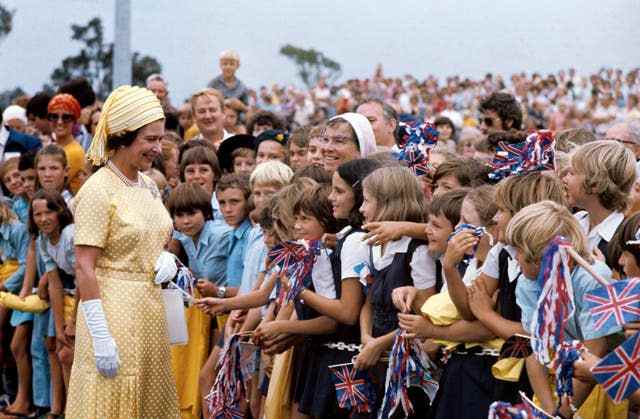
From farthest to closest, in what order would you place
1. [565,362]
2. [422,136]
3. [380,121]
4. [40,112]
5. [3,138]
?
1. [40,112]
2. [3,138]
3. [380,121]
4. [422,136]
5. [565,362]

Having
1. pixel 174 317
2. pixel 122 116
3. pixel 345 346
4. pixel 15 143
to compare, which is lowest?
pixel 345 346

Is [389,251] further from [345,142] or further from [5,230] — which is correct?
[5,230]

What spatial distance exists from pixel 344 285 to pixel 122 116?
1465 millimetres

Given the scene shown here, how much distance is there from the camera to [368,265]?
6.19 m

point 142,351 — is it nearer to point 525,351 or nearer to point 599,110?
point 525,351

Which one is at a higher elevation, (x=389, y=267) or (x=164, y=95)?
(x=164, y=95)

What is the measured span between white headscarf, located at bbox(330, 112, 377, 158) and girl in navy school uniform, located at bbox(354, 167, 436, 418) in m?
1.26

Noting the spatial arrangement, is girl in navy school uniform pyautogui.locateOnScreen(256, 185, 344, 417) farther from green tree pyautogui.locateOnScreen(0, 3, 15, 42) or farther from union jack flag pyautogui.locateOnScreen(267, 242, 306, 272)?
green tree pyautogui.locateOnScreen(0, 3, 15, 42)

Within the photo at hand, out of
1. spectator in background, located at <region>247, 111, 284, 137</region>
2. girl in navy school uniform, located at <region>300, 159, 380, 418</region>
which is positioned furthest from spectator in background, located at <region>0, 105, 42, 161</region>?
girl in navy school uniform, located at <region>300, 159, 380, 418</region>

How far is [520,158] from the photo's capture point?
18.3ft

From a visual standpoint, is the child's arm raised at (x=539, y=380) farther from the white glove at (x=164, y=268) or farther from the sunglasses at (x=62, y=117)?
the sunglasses at (x=62, y=117)

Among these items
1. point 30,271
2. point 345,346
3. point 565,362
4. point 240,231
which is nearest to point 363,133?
point 240,231

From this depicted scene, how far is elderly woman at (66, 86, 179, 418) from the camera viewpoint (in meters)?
6.10

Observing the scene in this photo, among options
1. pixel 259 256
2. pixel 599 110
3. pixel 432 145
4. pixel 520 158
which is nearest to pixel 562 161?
pixel 520 158
